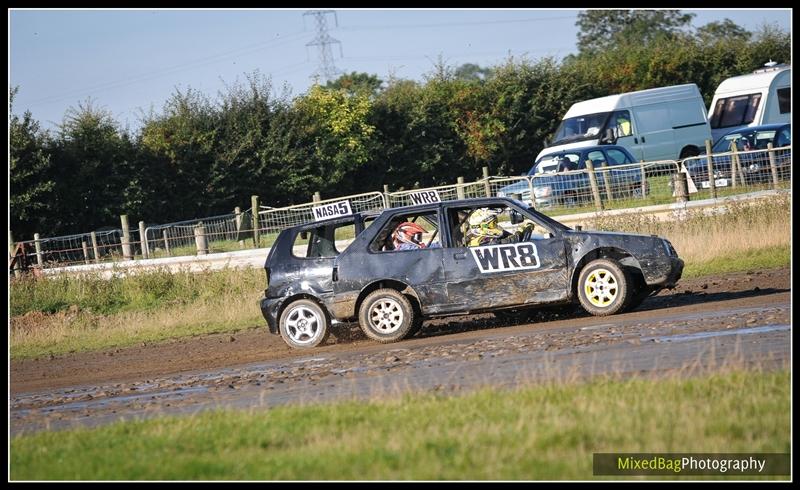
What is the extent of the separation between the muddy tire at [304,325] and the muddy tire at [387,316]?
59 cm

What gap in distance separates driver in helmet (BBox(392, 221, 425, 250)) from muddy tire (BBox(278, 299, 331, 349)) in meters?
1.33

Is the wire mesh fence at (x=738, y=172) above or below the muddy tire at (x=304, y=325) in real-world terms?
above

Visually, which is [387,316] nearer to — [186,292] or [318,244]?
[318,244]

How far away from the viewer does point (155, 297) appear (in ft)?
77.5

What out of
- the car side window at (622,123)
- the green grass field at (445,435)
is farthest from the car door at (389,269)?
the car side window at (622,123)

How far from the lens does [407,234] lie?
1448 cm

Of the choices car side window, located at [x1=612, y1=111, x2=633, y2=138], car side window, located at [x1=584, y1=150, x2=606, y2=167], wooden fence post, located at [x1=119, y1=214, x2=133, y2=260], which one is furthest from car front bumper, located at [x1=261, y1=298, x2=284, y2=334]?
car side window, located at [x1=612, y1=111, x2=633, y2=138]

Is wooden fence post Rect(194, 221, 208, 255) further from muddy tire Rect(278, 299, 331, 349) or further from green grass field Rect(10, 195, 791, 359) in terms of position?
muddy tire Rect(278, 299, 331, 349)

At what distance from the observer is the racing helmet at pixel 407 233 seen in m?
14.5

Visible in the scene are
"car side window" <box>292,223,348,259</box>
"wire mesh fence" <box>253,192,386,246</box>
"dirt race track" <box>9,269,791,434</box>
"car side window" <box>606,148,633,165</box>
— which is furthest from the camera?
"car side window" <box>606,148,633,165</box>

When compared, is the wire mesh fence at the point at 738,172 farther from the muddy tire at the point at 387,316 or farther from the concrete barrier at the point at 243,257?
the muddy tire at the point at 387,316

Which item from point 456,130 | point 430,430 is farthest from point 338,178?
point 430,430

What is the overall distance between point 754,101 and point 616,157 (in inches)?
291

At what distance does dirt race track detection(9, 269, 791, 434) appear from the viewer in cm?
983
